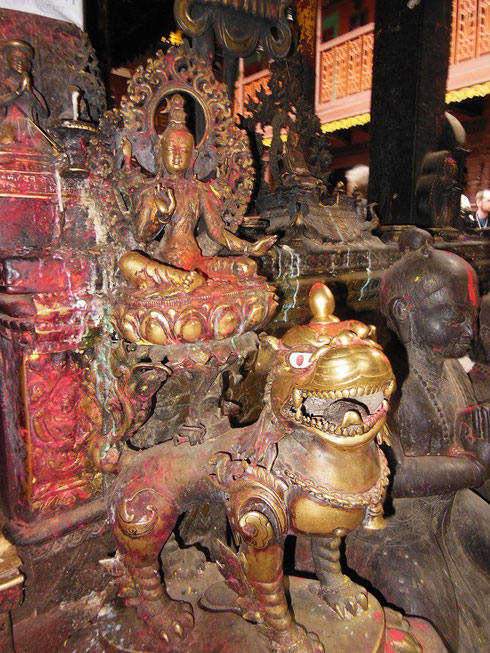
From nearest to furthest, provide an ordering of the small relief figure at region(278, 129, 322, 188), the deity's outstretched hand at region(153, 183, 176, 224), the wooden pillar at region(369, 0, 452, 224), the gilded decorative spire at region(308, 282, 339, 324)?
the gilded decorative spire at region(308, 282, 339, 324)
the deity's outstretched hand at region(153, 183, 176, 224)
the small relief figure at region(278, 129, 322, 188)
the wooden pillar at region(369, 0, 452, 224)

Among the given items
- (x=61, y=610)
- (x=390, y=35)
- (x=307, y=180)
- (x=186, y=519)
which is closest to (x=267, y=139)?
(x=390, y=35)

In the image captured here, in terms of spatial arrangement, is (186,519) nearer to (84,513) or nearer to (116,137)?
(84,513)

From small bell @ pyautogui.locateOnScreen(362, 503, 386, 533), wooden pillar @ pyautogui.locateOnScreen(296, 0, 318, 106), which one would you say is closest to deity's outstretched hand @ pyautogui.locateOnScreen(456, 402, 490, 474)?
small bell @ pyautogui.locateOnScreen(362, 503, 386, 533)

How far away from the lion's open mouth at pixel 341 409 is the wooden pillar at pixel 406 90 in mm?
3499

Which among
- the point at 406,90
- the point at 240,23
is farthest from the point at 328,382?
the point at 406,90

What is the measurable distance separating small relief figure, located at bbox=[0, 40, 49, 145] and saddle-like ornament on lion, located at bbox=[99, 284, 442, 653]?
1.20m

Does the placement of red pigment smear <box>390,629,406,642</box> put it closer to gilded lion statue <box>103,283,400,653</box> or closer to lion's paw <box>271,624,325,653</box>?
gilded lion statue <box>103,283,400,653</box>

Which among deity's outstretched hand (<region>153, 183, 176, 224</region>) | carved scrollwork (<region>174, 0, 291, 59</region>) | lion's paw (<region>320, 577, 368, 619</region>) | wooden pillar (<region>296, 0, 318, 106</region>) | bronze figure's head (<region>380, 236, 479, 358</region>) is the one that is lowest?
lion's paw (<region>320, 577, 368, 619</region>)

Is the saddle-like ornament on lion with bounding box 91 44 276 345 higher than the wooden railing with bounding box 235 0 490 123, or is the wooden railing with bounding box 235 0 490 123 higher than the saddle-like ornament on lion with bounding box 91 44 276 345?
the wooden railing with bounding box 235 0 490 123

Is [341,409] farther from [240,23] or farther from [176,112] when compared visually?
[240,23]

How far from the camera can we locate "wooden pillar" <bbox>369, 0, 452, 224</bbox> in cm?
407

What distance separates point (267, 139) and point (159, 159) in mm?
5218

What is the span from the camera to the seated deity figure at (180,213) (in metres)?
1.43

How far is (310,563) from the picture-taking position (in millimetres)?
1825
